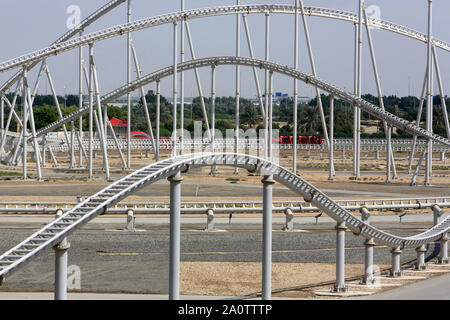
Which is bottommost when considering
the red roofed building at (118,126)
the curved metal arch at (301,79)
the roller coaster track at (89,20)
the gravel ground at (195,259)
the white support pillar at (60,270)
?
the gravel ground at (195,259)

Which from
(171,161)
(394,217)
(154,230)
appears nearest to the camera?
(171,161)

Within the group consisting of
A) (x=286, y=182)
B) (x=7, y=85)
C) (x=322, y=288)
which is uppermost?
(x=7, y=85)

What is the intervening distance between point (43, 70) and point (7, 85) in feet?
12.2

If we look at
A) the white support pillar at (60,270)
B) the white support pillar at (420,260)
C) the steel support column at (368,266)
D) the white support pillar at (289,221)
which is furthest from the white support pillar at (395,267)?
the white support pillar at (60,270)

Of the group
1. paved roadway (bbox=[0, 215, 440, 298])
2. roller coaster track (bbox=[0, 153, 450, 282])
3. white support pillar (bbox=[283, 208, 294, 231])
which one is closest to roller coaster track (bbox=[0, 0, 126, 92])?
paved roadway (bbox=[0, 215, 440, 298])

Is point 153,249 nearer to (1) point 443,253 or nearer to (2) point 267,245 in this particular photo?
(2) point 267,245

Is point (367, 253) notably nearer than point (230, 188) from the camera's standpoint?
Yes

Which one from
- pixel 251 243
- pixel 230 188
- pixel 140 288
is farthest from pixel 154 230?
pixel 230 188

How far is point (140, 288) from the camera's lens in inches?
725

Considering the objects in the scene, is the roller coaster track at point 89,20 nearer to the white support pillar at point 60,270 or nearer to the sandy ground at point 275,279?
the sandy ground at point 275,279

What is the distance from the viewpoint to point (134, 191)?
47.8 ft

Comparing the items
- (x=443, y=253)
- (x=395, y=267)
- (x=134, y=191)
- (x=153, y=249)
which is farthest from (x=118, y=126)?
(x=134, y=191)

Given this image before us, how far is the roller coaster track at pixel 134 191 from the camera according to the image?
13.1 metres

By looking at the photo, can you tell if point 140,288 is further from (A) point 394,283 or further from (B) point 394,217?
(B) point 394,217
